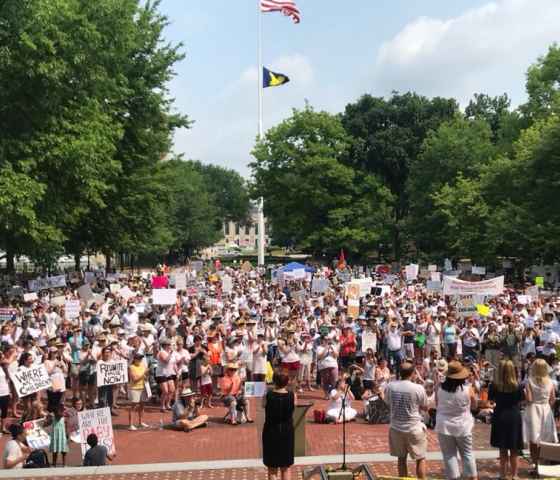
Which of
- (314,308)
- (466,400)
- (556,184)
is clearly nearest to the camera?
(466,400)

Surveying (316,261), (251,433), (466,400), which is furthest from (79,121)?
(316,261)

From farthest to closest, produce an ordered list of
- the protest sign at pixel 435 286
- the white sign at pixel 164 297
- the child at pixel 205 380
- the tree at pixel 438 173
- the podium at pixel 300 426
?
the tree at pixel 438 173
the protest sign at pixel 435 286
the white sign at pixel 164 297
the child at pixel 205 380
the podium at pixel 300 426

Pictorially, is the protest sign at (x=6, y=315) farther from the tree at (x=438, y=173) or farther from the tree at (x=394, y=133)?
the tree at (x=394, y=133)

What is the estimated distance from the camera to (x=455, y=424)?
759cm

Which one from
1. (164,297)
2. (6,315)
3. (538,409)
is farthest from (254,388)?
(6,315)

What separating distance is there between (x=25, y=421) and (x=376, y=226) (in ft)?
166

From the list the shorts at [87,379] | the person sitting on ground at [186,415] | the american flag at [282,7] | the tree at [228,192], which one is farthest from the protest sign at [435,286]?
the tree at [228,192]

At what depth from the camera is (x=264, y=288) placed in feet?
103

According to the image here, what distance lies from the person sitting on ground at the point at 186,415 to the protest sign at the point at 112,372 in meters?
1.15

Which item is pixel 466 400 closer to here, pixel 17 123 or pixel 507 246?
pixel 17 123

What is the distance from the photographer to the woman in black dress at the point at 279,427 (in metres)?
7.34

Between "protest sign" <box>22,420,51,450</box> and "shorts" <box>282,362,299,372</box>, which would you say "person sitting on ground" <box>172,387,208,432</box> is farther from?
"protest sign" <box>22,420,51,450</box>

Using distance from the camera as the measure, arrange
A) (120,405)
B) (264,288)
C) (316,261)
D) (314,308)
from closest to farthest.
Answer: (120,405)
(314,308)
(264,288)
(316,261)

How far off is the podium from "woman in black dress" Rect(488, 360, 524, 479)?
8.73 feet
